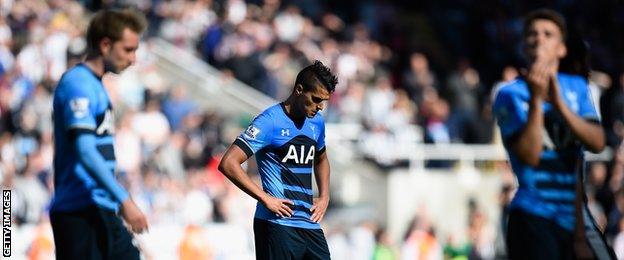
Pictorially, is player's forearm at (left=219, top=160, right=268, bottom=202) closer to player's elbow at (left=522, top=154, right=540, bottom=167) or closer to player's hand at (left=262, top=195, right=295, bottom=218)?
player's hand at (left=262, top=195, right=295, bottom=218)

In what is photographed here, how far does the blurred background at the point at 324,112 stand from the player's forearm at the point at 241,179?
7571mm

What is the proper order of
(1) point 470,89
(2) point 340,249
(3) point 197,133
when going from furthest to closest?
(1) point 470,89 → (3) point 197,133 → (2) point 340,249

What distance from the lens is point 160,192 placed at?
17984mm

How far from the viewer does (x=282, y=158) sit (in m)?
9.23

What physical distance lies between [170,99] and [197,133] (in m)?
0.82

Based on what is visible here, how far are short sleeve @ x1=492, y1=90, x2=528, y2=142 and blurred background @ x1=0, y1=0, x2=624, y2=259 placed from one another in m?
9.68

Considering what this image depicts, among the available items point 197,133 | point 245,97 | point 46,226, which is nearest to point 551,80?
point 46,226

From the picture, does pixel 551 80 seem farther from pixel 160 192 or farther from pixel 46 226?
pixel 160 192

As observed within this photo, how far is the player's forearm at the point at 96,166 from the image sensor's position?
823 centimetres

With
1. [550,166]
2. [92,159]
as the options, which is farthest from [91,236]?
[550,166]

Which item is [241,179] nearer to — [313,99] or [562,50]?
[313,99]

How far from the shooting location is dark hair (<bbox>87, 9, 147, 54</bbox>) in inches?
334

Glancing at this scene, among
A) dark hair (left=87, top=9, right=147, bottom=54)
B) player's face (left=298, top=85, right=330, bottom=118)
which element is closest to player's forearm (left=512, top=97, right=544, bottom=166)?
player's face (left=298, top=85, right=330, bottom=118)

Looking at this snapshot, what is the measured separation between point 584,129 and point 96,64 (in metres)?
3.11
